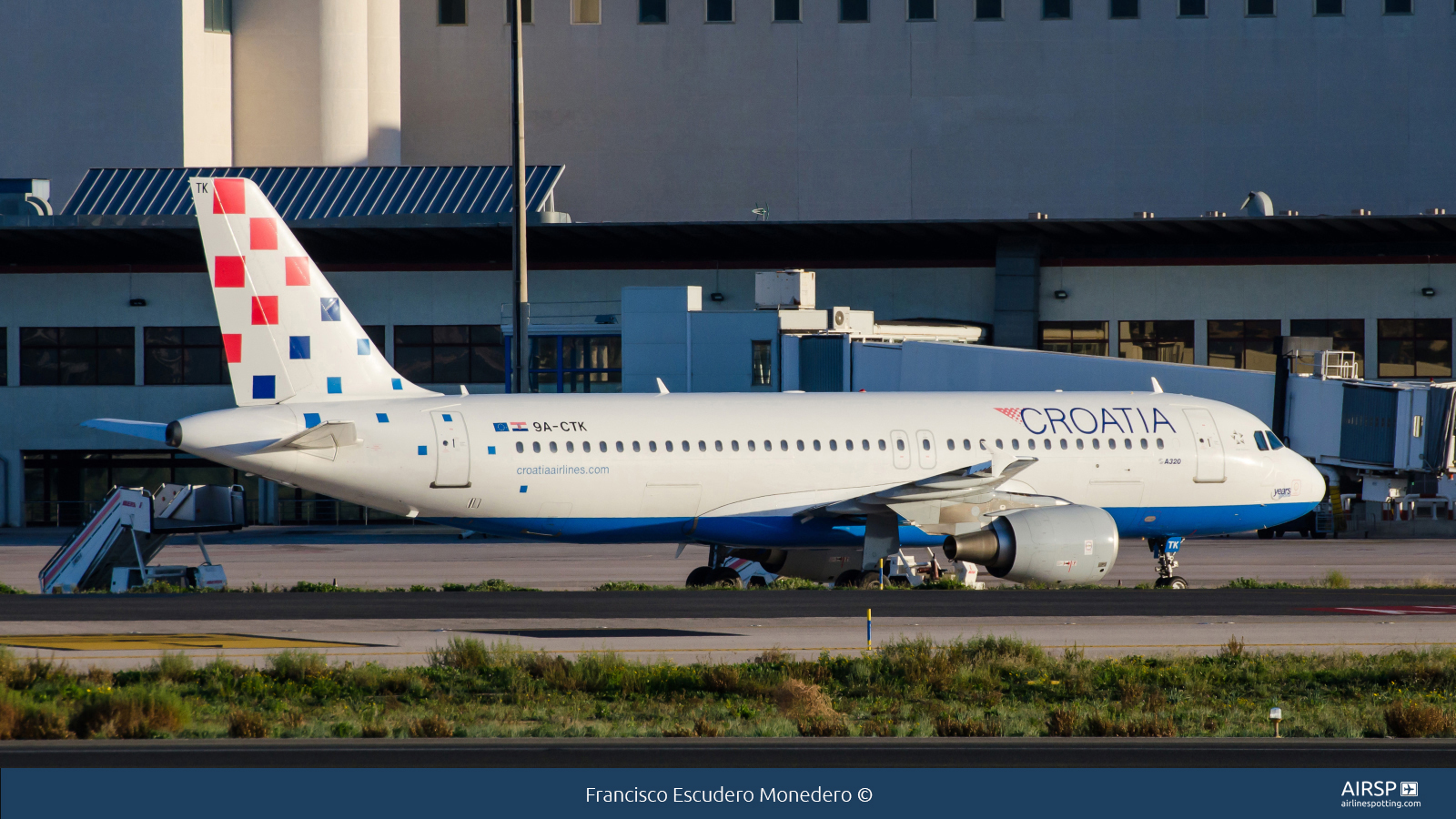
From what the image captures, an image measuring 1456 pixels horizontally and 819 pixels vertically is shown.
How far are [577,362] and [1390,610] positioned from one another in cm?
3429

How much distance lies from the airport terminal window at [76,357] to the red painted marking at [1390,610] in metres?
47.3

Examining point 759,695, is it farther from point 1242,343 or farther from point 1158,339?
point 1242,343

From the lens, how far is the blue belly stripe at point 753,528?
97.3 feet

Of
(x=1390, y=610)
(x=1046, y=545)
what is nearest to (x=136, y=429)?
(x=1046, y=545)

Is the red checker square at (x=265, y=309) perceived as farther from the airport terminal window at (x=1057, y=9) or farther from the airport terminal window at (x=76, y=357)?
the airport terminal window at (x=1057, y=9)

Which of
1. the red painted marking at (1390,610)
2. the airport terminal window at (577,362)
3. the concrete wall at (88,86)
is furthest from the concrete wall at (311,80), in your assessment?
the red painted marking at (1390,610)

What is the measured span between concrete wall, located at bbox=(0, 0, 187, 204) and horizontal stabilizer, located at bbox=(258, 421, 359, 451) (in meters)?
41.2

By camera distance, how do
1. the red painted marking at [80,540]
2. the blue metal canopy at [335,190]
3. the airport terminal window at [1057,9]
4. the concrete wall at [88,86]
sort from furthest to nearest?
the airport terminal window at [1057,9], the concrete wall at [88,86], the blue metal canopy at [335,190], the red painted marking at [80,540]

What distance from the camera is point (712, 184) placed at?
69.1 metres

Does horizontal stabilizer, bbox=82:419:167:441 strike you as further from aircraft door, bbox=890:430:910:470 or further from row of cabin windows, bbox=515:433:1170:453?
aircraft door, bbox=890:430:910:470

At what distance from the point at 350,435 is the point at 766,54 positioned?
1737 inches

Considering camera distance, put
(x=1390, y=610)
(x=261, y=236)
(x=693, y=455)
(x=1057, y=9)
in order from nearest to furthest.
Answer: (x=1390, y=610) < (x=261, y=236) < (x=693, y=455) < (x=1057, y=9)

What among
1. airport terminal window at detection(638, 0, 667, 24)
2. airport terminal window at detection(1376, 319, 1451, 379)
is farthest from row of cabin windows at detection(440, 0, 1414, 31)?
airport terminal window at detection(1376, 319, 1451, 379)

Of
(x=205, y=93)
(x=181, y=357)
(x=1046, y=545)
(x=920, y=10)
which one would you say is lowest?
(x=1046, y=545)
